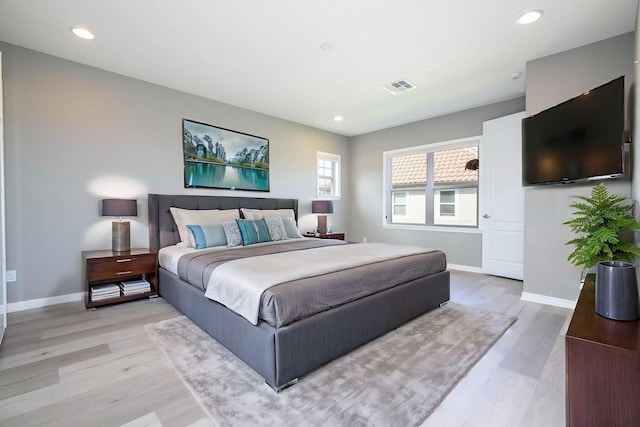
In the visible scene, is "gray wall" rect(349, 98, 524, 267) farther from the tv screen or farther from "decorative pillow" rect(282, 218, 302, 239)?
"decorative pillow" rect(282, 218, 302, 239)

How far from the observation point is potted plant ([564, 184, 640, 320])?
51.3 inches

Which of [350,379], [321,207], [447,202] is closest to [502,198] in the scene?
[447,202]

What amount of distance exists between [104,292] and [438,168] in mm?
5291

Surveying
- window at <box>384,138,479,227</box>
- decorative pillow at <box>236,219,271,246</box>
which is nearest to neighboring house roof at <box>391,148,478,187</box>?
window at <box>384,138,479,227</box>

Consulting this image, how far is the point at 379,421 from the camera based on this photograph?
57.7 inches

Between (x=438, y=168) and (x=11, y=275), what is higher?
(x=438, y=168)

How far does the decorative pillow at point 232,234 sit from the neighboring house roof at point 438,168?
3.61 m

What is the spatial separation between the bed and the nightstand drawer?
169 millimetres

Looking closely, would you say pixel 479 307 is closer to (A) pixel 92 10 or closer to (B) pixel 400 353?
(B) pixel 400 353

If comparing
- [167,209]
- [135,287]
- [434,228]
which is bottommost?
[135,287]

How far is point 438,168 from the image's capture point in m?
5.29

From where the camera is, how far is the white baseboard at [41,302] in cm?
292

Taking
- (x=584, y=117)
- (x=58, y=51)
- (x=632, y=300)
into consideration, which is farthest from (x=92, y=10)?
(x=584, y=117)

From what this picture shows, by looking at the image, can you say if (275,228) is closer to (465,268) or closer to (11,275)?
(11,275)
